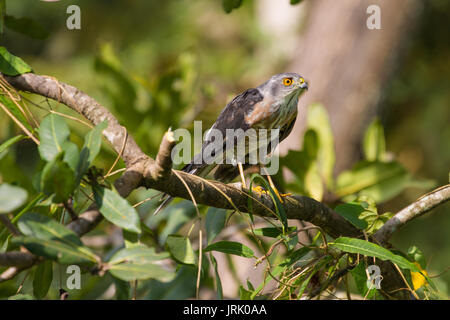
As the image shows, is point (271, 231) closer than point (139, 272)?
No

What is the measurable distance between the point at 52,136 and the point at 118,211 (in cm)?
36

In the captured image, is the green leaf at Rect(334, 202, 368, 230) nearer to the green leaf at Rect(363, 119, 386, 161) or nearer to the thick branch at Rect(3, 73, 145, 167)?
the thick branch at Rect(3, 73, 145, 167)

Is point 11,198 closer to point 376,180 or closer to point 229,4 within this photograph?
point 229,4

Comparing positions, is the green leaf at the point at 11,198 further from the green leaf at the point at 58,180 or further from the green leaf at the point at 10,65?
the green leaf at the point at 10,65

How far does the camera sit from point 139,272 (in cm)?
147

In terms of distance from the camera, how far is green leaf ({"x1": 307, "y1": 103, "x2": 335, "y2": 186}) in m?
3.68

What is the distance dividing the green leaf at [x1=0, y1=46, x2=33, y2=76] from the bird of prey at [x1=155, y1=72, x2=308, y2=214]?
4.04 feet

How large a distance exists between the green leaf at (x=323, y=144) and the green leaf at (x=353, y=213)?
128cm

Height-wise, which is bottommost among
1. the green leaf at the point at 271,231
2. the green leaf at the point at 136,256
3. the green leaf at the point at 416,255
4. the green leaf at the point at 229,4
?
the green leaf at the point at 136,256

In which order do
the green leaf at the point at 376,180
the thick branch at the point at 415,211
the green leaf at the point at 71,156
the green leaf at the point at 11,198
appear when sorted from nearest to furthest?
1. the green leaf at the point at 11,198
2. the green leaf at the point at 71,156
3. the thick branch at the point at 415,211
4. the green leaf at the point at 376,180

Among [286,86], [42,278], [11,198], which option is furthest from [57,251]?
[286,86]

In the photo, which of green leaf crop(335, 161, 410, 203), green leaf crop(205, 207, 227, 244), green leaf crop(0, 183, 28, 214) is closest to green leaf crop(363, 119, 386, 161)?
green leaf crop(335, 161, 410, 203)

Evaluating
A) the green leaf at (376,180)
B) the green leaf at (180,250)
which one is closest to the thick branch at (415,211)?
the green leaf at (180,250)

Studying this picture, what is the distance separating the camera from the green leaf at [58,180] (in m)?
1.49
